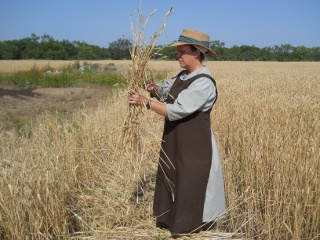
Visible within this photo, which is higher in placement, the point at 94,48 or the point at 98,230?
the point at 94,48

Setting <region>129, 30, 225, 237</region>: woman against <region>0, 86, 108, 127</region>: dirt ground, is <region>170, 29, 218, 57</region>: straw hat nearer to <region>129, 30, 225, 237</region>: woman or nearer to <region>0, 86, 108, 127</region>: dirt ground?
<region>129, 30, 225, 237</region>: woman

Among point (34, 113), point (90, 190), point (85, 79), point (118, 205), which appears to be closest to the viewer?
point (118, 205)

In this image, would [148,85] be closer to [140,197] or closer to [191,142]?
[191,142]

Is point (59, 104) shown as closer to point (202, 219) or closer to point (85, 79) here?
point (85, 79)

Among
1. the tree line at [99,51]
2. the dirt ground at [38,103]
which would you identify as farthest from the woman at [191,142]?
the tree line at [99,51]

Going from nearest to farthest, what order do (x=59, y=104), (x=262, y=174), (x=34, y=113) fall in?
1. (x=262, y=174)
2. (x=34, y=113)
3. (x=59, y=104)

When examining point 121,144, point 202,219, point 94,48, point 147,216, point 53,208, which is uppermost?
point 94,48

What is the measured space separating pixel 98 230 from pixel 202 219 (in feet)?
2.56

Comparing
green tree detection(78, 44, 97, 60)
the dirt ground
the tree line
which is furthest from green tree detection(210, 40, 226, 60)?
the dirt ground

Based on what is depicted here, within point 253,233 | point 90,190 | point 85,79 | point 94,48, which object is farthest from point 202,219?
point 94,48

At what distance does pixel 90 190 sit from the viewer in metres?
3.06

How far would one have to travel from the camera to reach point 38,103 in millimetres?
9164

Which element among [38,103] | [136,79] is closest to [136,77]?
[136,79]

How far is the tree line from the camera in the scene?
165 feet
